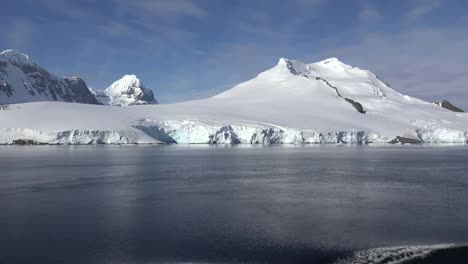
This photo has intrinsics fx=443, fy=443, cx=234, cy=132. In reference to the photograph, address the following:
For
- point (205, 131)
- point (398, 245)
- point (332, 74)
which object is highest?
point (332, 74)

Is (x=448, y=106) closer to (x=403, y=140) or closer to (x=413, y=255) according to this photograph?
(x=403, y=140)

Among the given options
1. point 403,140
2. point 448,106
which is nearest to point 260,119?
point 403,140

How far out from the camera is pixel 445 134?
8800 cm

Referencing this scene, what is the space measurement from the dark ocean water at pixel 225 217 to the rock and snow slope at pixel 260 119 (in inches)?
1782

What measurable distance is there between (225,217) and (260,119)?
6850 centimetres

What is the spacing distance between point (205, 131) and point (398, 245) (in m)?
62.1

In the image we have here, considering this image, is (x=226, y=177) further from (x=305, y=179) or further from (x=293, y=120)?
(x=293, y=120)

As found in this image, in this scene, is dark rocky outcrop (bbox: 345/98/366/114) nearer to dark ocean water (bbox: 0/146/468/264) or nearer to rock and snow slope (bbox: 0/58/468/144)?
rock and snow slope (bbox: 0/58/468/144)

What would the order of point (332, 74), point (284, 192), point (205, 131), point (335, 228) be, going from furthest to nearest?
point (332, 74), point (205, 131), point (284, 192), point (335, 228)

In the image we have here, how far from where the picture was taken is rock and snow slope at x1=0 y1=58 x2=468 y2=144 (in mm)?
66875

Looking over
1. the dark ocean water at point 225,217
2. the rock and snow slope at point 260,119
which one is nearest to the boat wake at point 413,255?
the dark ocean water at point 225,217

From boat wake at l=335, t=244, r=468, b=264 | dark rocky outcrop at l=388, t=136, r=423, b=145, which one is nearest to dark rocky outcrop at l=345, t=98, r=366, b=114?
dark rocky outcrop at l=388, t=136, r=423, b=145

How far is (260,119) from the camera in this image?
269ft

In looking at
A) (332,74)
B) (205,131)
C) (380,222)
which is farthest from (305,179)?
(332,74)
